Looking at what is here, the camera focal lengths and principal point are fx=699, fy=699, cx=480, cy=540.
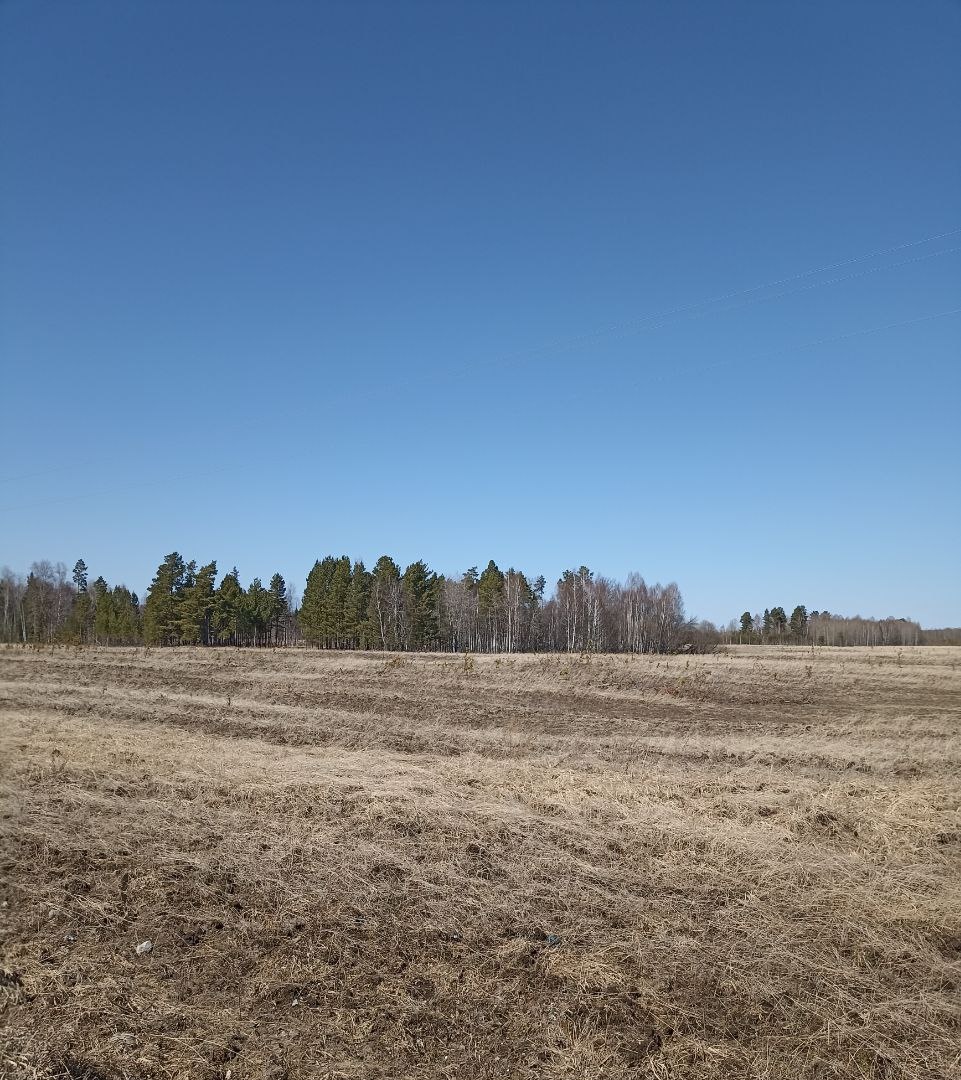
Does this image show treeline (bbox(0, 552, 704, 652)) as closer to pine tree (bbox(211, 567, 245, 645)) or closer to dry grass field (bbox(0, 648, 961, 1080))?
pine tree (bbox(211, 567, 245, 645))

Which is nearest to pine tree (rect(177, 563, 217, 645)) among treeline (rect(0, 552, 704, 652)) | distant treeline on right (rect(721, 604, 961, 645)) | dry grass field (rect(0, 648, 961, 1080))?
treeline (rect(0, 552, 704, 652))

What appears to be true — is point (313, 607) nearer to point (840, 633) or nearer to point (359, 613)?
point (359, 613)

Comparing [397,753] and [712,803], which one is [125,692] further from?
[712,803]

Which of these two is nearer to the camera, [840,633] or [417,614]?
[417,614]

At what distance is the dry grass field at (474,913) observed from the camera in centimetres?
410

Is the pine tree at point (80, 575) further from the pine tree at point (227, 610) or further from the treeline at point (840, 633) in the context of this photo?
the treeline at point (840, 633)

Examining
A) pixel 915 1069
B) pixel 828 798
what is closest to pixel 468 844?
pixel 915 1069

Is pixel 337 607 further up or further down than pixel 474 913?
further up

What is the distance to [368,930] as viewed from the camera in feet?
18.0

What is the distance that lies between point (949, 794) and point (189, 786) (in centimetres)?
1038

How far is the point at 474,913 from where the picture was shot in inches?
229

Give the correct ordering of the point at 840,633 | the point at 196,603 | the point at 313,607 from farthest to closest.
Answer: the point at 840,633, the point at 313,607, the point at 196,603

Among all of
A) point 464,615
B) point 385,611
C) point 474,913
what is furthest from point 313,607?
point 474,913

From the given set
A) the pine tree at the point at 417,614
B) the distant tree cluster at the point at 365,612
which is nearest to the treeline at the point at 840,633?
the distant tree cluster at the point at 365,612
